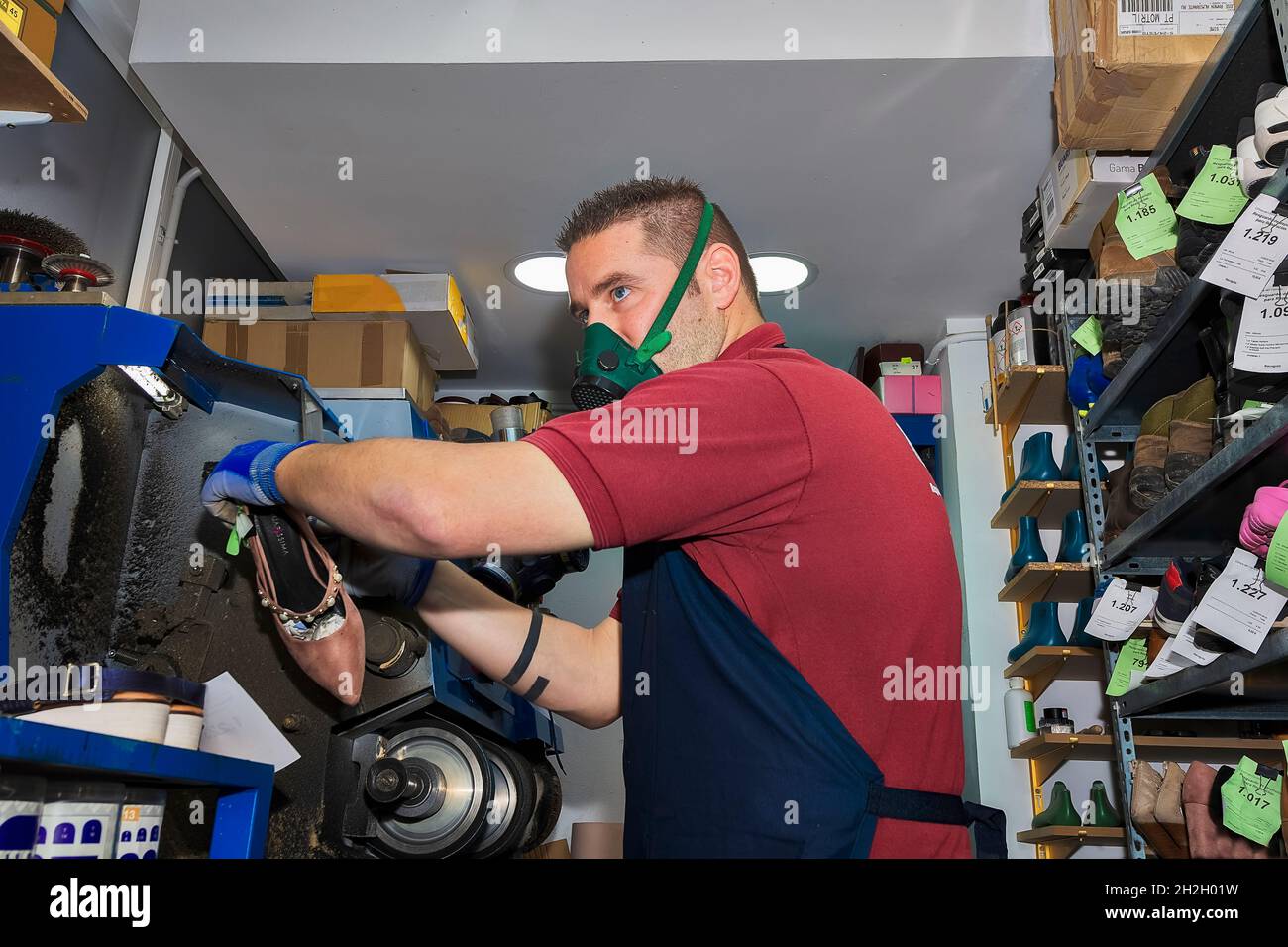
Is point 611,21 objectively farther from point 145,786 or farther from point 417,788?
point 145,786

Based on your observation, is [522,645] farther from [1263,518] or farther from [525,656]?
[1263,518]

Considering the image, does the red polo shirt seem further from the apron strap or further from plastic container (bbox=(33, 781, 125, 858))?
plastic container (bbox=(33, 781, 125, 858))

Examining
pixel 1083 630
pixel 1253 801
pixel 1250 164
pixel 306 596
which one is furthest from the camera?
pixel 1083 630

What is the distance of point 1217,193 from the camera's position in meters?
1.99

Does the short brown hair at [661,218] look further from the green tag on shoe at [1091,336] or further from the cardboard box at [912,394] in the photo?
the cardboard box at [912,394]

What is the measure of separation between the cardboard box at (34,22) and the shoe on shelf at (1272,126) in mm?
2200

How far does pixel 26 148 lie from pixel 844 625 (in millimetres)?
2487

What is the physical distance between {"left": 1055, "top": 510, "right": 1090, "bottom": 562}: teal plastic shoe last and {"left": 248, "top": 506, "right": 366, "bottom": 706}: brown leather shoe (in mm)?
2625

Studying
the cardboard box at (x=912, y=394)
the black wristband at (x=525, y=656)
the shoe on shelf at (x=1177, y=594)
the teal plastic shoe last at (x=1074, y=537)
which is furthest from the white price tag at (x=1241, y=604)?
the cardboard box at (x=912, y=394)

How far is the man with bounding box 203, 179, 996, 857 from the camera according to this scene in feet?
3.56

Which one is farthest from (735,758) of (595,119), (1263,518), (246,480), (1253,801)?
(595,119)

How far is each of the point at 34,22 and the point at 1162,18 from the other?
8.10ft

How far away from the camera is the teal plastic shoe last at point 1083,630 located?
3260mm
